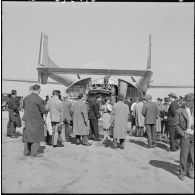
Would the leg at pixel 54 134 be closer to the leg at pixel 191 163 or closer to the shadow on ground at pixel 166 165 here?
the shadow on ground at pixel 166 165

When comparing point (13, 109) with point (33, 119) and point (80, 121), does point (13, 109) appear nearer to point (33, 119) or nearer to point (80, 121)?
point (80, 121)

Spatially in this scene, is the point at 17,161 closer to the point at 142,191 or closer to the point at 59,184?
the point at 59,184

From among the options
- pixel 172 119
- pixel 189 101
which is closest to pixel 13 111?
pixel 172 119

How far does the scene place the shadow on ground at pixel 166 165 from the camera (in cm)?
571

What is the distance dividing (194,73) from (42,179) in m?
3.13

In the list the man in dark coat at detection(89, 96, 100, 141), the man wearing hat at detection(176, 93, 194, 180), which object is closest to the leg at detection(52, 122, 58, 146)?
the man in dark coat at detection(89, 96, 100, 141)

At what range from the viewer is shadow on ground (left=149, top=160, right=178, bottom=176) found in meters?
5.71

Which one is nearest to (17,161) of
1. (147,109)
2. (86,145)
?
(86,145)

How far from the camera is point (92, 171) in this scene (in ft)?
18.1

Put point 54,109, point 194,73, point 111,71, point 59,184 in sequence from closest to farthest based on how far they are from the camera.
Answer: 1. point 194,73
2. point 59,184
3. point 54,109
4. point 111,71

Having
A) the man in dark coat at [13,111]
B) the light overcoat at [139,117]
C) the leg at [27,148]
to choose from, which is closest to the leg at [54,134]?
the leg at [27,148]

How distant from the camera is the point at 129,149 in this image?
27.0ft

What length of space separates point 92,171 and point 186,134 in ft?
6.56

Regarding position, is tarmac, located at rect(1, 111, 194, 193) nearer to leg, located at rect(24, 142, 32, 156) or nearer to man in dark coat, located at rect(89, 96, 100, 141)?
leg, located at rect(24, 142, 32, 156)
